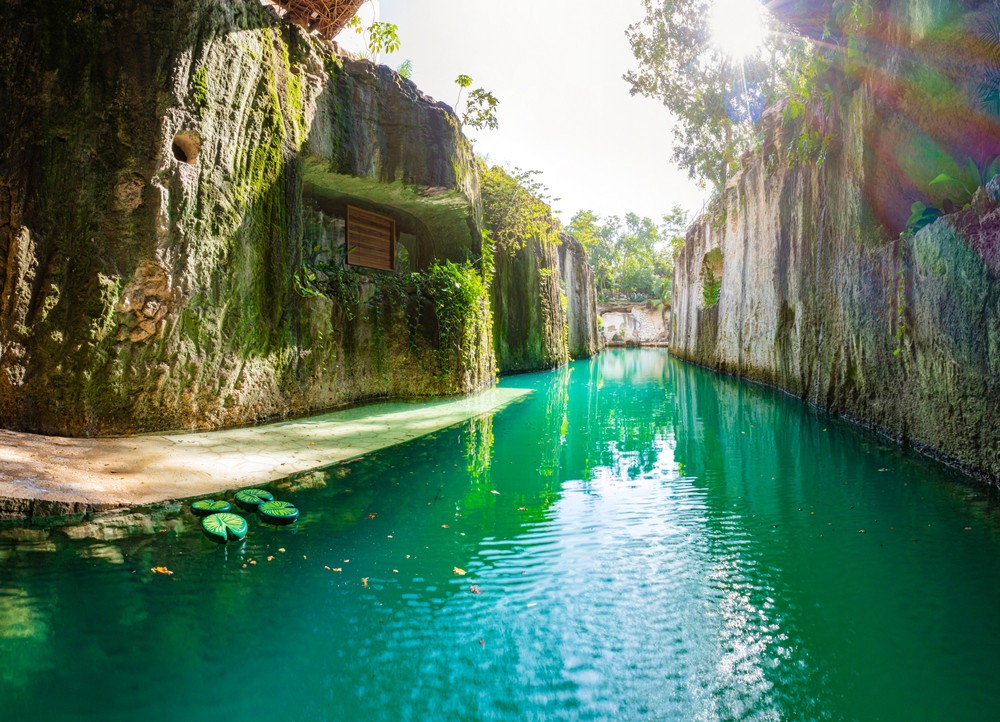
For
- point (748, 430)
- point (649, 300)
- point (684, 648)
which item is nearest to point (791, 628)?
point (684, 648)

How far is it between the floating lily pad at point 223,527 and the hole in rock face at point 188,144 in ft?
13.2

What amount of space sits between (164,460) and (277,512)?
1.43 metres

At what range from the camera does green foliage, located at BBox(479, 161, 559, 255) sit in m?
12.9

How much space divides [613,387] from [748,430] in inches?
229

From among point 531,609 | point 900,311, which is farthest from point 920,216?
point 531,609

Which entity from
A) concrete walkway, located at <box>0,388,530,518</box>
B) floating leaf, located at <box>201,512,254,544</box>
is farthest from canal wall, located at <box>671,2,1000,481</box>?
floating leaf, located at <box>201,512,254,544</box>

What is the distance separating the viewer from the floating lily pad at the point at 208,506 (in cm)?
315

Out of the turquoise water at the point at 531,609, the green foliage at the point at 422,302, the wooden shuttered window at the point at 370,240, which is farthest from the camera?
the wooden shuttered window at the point at 370,240

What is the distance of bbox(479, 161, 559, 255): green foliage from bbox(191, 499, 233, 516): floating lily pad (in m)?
10.3

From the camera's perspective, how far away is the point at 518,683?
1856 millimetres

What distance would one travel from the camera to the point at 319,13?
7.64m

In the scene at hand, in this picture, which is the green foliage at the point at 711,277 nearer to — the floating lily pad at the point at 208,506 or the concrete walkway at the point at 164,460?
the concrete walkway at the point at 164,460

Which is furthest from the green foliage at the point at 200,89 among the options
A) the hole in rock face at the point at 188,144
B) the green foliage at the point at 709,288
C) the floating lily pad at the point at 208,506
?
the green foliage at the point at 709,288

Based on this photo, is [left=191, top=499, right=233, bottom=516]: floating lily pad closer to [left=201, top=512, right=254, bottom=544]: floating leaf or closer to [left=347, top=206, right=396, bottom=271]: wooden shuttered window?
[left=201, top=512, right=254, bottom=544]: floating leaf
